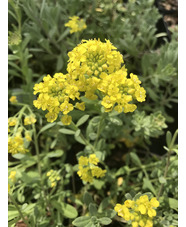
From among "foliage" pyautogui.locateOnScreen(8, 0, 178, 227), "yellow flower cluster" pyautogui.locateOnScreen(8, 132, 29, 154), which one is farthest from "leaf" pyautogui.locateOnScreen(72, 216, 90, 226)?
"yellow flower cluster" pyautogui.locateOnScreen(8, 132, 29, 154)

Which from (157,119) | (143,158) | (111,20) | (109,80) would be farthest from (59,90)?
(111,20)

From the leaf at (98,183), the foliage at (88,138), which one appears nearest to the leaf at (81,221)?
the foliage at (88,138)

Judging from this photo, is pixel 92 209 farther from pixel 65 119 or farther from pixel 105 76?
pixel 105 76

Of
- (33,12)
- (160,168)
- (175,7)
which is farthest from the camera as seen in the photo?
(175,7)

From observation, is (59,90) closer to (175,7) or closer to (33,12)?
(33,12)

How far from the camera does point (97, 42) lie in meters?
1.01

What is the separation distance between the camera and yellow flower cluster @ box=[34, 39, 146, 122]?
940 mm

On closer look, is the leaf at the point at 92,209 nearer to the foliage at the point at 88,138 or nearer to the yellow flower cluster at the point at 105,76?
the foliage at the point at 88,138

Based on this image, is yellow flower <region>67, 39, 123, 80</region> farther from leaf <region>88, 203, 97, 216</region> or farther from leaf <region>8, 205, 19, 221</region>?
leaf <region>8, 205, 19, 221</region>

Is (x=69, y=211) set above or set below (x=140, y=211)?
below

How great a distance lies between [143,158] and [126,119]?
474 millimetres

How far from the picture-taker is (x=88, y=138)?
154cm

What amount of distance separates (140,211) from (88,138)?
0.65 meters

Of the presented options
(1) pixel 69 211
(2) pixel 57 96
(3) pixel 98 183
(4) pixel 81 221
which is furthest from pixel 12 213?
(2) pixel 57 96
